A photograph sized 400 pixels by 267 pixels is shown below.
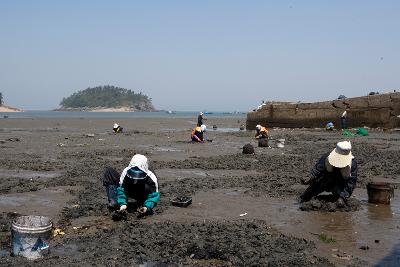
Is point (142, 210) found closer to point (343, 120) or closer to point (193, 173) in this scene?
point (193, 173)

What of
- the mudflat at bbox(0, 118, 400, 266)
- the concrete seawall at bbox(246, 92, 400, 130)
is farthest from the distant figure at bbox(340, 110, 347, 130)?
the mudflat at bbox(0, 118, 400, 266)

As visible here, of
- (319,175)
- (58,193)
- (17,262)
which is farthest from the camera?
(58,193)

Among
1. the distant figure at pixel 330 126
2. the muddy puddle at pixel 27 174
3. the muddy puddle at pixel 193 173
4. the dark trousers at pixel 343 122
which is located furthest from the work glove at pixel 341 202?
the dark trousers at pixel 343 122

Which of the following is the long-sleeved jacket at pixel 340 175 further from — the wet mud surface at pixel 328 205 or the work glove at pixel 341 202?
the wet mud surface at pixel 328 205

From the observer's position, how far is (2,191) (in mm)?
9984

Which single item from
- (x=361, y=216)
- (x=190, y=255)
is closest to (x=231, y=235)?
(x=190, y=255)

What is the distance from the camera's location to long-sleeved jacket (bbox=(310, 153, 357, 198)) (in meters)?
8.42

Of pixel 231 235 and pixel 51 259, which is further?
pixel 231 235

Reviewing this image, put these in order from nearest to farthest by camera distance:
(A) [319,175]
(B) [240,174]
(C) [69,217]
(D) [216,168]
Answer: (C) [69,217] < (A) [319,175] < (B) [240,174] < (D) [216,168]

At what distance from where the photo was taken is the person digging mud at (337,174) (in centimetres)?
821

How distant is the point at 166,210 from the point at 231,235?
200cm

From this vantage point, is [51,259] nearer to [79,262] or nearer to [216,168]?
[79,262]

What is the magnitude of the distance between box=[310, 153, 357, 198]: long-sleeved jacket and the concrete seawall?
76.7ft

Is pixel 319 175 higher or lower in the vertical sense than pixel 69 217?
higher
